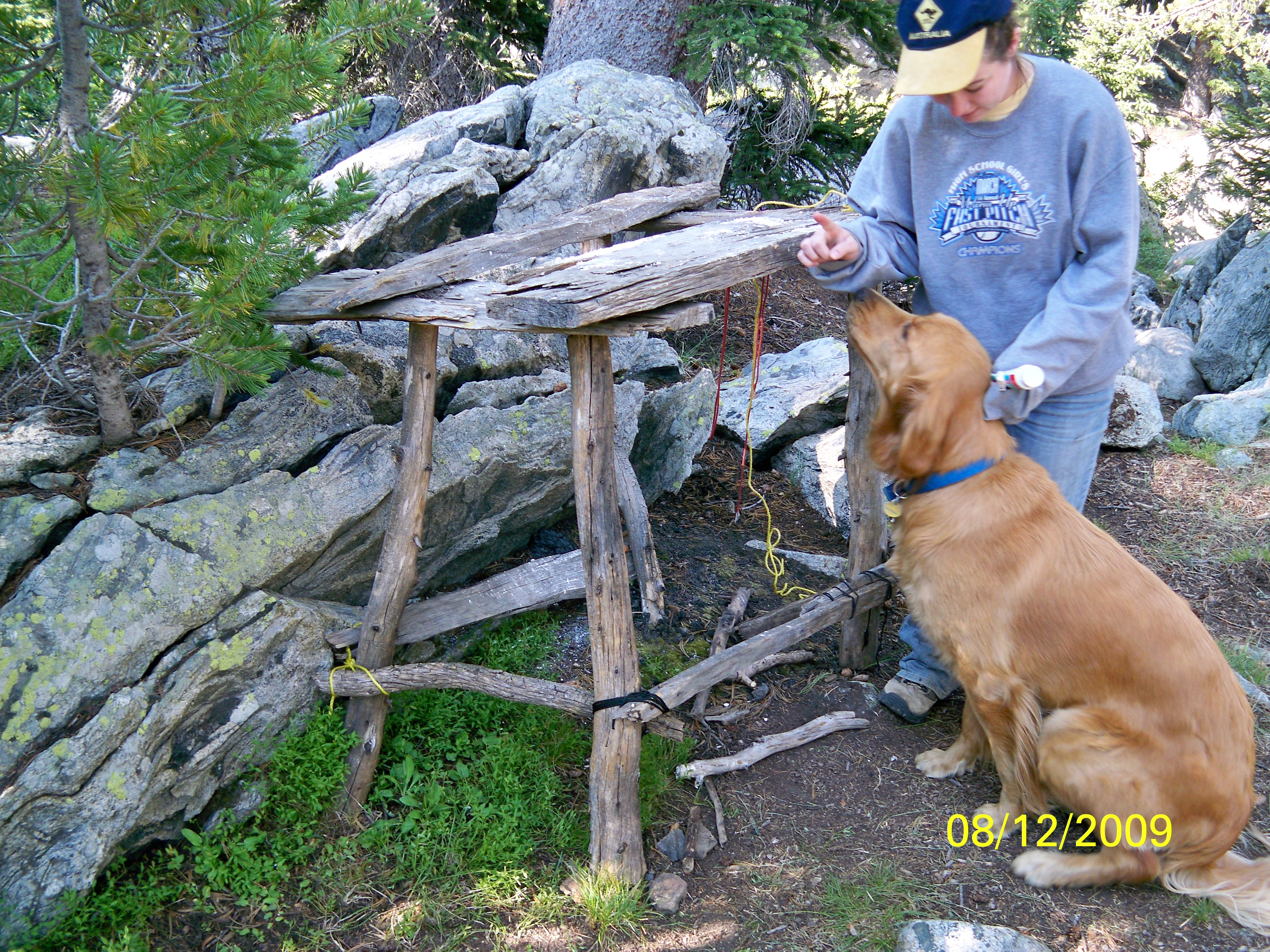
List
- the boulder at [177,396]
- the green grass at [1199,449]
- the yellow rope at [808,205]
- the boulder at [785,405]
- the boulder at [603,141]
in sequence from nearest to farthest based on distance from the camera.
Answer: the boulder at [177,396] → the yellow rope at [808,205] → the boulder at [603,141] → the boulder at [785,405] → the green grass at [1199,449]

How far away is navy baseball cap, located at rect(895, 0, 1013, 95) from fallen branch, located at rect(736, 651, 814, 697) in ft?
7.93

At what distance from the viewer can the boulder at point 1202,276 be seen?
9.09m

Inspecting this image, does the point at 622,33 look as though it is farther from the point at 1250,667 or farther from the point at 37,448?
the point at 1250,667

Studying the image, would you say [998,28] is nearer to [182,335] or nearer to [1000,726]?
[1000,726]

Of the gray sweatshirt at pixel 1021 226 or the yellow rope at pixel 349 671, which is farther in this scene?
the yellow rope at pixel 349 671

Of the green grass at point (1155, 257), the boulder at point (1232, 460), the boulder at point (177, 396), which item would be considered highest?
the boulder at point (177, 396)

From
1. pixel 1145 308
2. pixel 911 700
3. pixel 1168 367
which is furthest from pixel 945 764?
pixel 1145 308

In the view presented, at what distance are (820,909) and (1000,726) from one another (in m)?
0.89

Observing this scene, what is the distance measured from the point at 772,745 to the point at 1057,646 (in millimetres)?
1255

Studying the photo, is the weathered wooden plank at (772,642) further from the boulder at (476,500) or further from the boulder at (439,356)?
the boulder at (439,356)

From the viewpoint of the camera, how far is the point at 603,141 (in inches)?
217

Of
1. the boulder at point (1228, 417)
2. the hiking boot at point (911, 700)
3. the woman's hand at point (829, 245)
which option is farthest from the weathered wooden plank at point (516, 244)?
the boulder at point (1228, 417)

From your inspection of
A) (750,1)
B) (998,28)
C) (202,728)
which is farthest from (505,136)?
(202,728)

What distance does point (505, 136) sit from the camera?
555 cm
